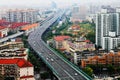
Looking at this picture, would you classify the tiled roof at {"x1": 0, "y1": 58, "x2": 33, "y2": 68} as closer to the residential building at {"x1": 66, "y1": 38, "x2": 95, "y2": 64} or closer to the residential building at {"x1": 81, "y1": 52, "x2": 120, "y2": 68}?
the residential building at {"x1": 81, "y1": 52, "x2": 120, "y2": 68}

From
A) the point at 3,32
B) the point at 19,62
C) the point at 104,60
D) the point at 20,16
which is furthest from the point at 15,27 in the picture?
the point at 19,62

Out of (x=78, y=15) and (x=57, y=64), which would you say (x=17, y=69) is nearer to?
(x=57, y=64)

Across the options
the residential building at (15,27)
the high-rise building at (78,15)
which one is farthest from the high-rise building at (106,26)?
the high-rise building at (78,15)

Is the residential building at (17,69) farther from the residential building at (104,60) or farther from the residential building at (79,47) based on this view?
the residential building at (79,47)

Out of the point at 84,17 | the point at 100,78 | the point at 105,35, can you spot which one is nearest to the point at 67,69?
the point at 100,78

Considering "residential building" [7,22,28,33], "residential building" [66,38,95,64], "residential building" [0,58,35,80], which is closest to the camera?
"residential building" [0,58,35,80]

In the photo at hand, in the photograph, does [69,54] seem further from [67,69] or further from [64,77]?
[64,77]

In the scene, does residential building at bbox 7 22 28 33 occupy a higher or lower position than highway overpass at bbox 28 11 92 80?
higher

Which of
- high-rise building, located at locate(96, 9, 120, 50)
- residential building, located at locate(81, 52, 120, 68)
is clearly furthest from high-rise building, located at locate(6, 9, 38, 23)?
residential building, located at locate(81, 52, 120, 68)
